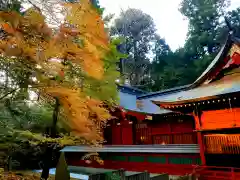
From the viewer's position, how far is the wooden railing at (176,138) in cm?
1241

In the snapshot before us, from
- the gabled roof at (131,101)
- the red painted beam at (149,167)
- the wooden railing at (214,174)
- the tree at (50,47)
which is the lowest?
the red painted beam at (149,167)

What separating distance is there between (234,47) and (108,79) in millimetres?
6355

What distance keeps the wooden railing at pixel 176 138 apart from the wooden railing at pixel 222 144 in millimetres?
2651

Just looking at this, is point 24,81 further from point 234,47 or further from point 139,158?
point 139,158

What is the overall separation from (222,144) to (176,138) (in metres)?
3.93

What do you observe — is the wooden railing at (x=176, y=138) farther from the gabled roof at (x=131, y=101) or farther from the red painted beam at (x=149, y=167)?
the gabled roof at (x=131, y=101)

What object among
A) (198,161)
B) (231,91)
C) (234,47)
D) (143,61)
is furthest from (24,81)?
(143,61)

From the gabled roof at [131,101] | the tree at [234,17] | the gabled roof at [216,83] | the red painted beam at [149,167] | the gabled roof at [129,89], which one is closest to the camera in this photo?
the gabled roof at [216,83]

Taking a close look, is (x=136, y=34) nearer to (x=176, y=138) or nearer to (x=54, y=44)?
(x=176, y=138)

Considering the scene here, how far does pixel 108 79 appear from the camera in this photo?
21.5 ft

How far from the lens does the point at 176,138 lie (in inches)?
512

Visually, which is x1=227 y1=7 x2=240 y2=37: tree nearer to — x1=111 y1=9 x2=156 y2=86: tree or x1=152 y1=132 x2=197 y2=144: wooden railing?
x1=111 y1=9 x2=156 y2=86: tree

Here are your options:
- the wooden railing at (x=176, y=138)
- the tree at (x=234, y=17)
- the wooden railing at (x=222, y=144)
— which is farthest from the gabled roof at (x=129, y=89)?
the tree at (x=234, y=17)

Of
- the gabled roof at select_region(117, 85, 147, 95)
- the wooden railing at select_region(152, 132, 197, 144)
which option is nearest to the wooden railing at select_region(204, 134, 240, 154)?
the wooden railing at select_region(152, 132, 197, 144)
